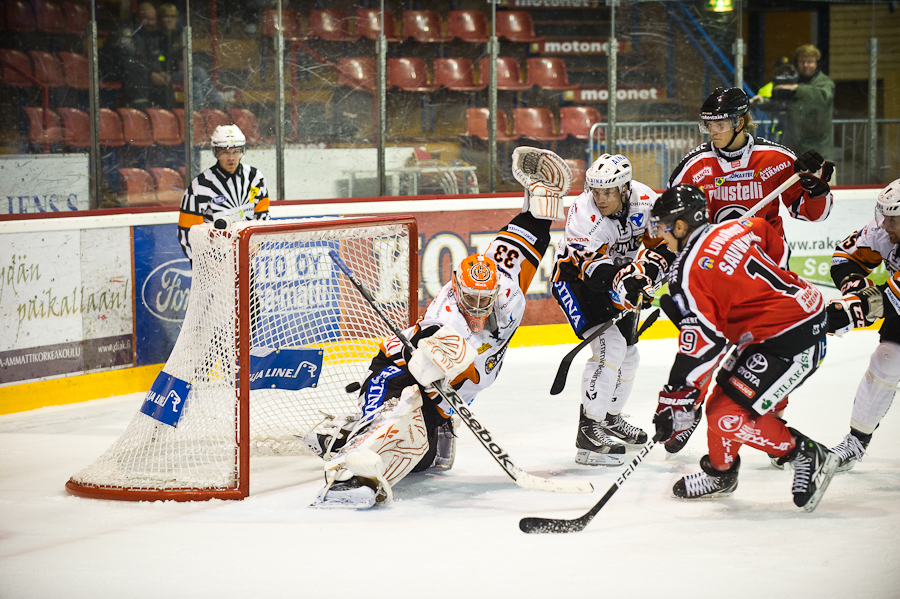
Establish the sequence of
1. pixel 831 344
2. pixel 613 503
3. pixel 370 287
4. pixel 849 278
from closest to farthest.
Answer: pixel 613 503 < pixel 849 278 < pixel 370 287 < pixel 831 344

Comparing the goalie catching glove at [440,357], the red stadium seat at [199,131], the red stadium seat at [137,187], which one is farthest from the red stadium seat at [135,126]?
the goalie catching glove at [440,357]

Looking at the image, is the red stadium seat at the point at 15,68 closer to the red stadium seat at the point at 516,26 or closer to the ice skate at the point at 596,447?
the red stadium seat at the point at 516,26

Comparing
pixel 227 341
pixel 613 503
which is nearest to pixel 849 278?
pixel 613 503

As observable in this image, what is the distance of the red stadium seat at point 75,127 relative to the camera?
513 centimetres

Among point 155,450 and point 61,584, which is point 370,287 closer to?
point 155,450

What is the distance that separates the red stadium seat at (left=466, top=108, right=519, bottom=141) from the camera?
21.0 ft

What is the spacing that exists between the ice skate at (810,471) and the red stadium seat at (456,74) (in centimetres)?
394

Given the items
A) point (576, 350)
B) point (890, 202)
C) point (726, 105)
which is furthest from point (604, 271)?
point (890, 202)

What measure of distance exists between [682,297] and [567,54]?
4182 millimetres

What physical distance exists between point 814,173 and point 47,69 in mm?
3812

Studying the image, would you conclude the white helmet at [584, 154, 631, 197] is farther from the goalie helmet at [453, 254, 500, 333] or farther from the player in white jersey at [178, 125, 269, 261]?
the player in white jersey at [178, 125, 269, 261]

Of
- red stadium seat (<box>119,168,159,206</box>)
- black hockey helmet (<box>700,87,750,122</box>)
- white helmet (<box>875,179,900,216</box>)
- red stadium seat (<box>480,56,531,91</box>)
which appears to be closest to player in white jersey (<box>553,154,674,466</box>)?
black hockey helmet (<box>700,87,750,122</box>)

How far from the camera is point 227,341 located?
3.29 metres

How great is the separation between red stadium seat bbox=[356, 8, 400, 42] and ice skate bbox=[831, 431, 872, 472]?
394 cm
